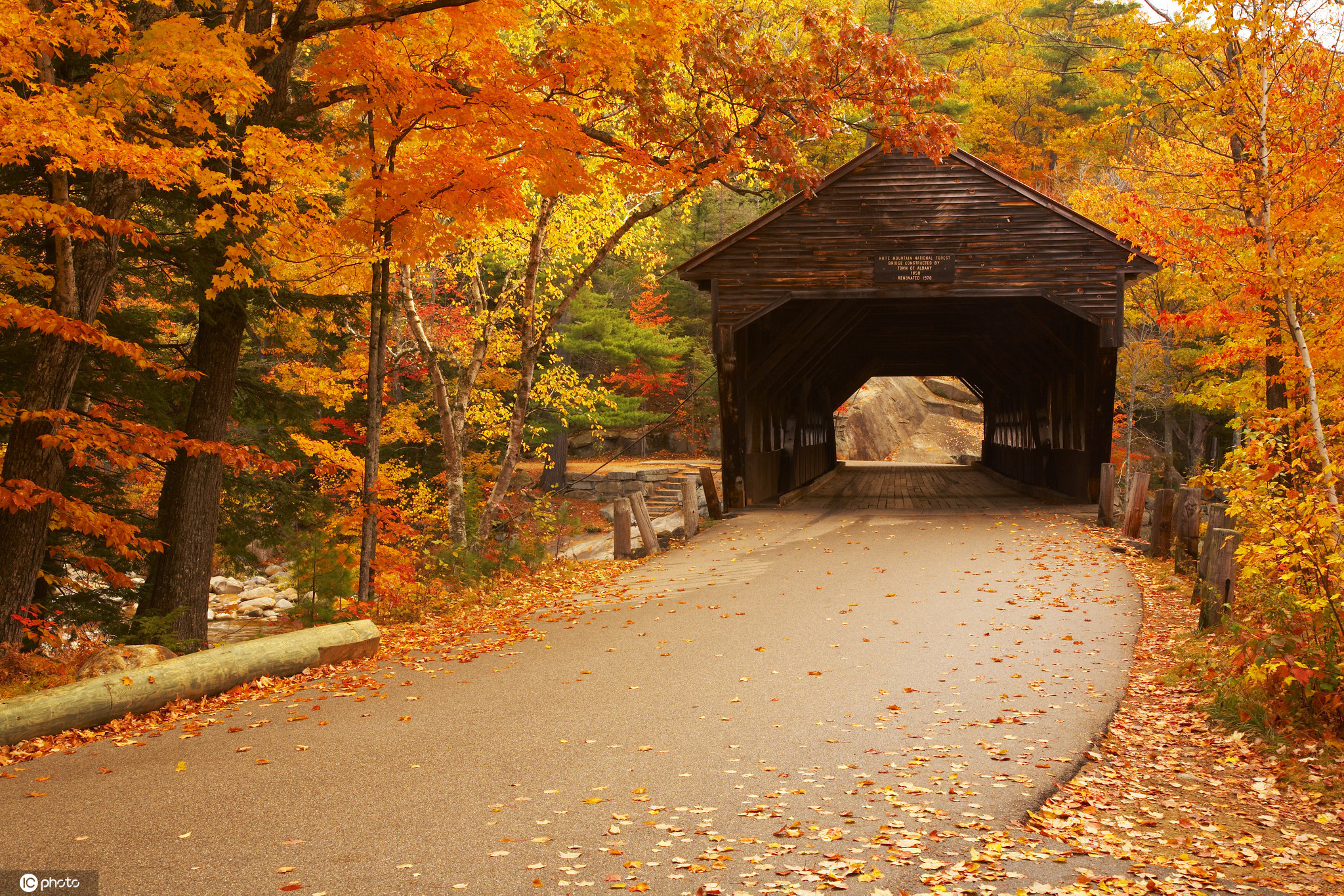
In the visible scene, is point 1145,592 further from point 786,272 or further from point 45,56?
point 45,56

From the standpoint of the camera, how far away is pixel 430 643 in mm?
8602

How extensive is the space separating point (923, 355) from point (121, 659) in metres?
26.6

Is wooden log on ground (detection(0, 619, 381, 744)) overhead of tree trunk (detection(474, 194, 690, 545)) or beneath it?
beneath

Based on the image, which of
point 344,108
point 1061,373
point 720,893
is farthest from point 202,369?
point 1061,373

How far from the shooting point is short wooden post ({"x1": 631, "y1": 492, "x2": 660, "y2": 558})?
1369cm

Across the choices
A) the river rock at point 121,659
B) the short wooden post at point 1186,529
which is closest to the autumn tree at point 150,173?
the river rock at point 121,659

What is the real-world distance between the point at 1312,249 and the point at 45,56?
13.7m

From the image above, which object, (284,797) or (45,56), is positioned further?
(45,56)

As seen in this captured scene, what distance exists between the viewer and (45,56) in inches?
270

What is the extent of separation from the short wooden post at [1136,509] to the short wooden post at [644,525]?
682 centimetres

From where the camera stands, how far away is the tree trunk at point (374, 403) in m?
10.2

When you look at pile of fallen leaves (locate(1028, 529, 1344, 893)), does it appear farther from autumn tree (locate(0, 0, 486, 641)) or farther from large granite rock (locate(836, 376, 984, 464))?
large granite rock (locate(836, 376, 984, 464))

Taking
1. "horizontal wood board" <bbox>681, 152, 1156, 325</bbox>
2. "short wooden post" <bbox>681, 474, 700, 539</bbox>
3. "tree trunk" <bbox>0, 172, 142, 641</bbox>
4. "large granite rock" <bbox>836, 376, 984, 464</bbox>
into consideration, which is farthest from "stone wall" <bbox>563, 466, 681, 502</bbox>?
"tree trunk" <bbox>0, 172, 142, 641</bbox>

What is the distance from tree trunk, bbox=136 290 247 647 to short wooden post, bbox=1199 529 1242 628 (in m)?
9.10
